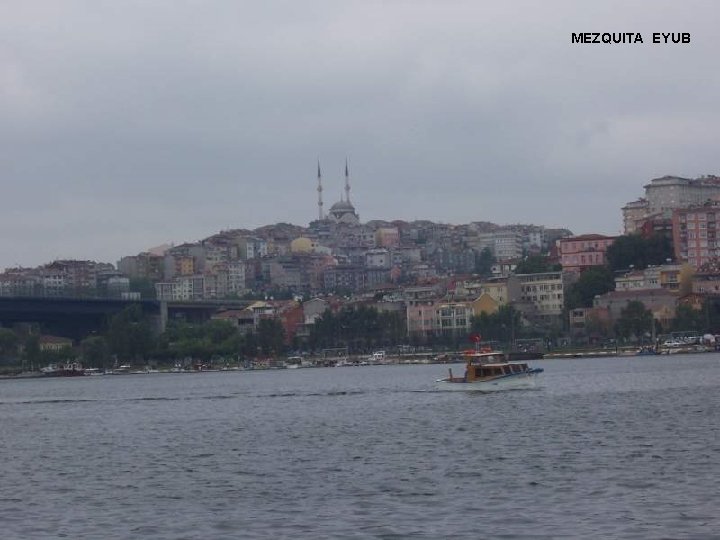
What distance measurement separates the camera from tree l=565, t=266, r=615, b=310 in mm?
140625


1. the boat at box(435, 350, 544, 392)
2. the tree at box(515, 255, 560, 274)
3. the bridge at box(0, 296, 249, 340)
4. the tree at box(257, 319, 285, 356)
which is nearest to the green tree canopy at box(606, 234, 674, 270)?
the tree at box(515, 255, 560, 274)

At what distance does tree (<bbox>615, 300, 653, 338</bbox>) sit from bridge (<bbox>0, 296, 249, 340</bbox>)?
44390 mm

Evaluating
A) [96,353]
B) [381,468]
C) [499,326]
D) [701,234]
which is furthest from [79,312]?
[381,468]

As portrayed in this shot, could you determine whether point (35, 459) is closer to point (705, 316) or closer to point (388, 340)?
point (705, 316)

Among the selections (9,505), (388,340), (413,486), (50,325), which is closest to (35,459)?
(9,505)

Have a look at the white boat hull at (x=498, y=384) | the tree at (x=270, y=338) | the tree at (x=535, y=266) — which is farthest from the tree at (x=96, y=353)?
the white boat hull at (x=498, y=384)

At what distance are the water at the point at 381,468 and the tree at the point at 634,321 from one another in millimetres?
61211

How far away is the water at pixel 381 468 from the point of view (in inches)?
1026

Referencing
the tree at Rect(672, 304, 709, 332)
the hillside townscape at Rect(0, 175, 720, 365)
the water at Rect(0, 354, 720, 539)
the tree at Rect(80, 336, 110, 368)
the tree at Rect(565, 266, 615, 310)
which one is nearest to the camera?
the water at Rect(0, 354, 720, 539)

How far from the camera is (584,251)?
160250 millimetres

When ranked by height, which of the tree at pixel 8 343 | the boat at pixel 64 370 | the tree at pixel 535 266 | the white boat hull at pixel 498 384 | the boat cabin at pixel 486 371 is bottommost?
the white boat hull at pixel 498 384

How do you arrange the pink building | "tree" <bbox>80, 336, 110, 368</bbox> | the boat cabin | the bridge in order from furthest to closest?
the pink building, the bridge, "tree" <bbox>80, 336, 110, 368</bbox>, the boat cabin

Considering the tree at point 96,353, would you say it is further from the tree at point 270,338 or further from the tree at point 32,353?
the tree at point 270,338

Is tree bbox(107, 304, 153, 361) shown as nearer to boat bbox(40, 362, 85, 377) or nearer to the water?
boat bbox(40, 362, 85, 377)
